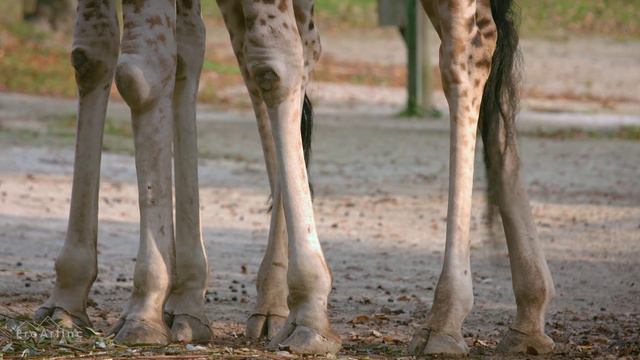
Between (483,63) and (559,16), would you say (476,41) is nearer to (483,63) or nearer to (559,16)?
(483,63)

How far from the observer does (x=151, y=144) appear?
5496 mm

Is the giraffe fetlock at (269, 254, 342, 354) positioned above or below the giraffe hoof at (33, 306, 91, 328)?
above

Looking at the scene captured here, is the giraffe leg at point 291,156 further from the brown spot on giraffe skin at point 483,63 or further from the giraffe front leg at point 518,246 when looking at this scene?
the giraffe front leg at point 518,246

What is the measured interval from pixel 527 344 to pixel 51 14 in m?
26.8

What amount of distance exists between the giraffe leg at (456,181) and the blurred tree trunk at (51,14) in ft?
86.8

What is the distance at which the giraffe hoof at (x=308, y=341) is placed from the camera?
5180 millimetres

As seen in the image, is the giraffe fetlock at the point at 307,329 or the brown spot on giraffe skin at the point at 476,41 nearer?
the giraffe fetlock at the point at 307,329

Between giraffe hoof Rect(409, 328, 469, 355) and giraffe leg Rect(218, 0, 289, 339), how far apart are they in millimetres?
908

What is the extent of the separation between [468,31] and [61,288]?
2.03 m

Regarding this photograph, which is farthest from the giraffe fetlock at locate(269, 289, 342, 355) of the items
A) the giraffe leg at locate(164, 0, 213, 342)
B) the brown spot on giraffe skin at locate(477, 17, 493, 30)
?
the brown spot on giraffe skin at locate(477, 17, 493, 30)

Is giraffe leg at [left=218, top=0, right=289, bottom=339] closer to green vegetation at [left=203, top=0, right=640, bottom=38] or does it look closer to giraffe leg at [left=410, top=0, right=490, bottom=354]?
giraffe leg at [left=410, top=0, right=490, bottom=354]

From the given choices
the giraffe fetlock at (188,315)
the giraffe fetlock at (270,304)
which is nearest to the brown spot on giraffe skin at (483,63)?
the giraffe fetlock at (270,304)

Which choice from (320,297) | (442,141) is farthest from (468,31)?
(442,141)

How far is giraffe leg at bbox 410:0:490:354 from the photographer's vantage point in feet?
17.8
